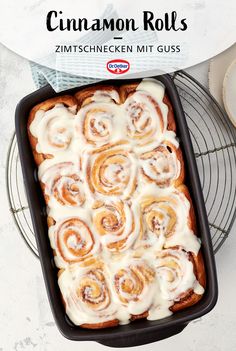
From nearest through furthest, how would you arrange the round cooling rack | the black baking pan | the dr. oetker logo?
the black baking pan < the dr. oetker logo < the round cooling rack

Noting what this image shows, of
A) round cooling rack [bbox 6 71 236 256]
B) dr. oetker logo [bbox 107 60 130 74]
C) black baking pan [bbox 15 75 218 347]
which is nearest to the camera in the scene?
black baking pan [bbox 15 75 218 347]

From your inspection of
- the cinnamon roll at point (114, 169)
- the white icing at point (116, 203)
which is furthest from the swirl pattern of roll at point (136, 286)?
the cinnamon roll at point (114, 169)

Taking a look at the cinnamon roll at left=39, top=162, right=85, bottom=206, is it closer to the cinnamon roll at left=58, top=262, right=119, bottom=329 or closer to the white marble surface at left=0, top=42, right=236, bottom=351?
the cinnamon roll at left=58, top=262, right=119, bottom=329

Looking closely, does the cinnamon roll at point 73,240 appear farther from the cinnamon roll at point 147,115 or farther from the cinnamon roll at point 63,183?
the cinnamon roll at point 147,115

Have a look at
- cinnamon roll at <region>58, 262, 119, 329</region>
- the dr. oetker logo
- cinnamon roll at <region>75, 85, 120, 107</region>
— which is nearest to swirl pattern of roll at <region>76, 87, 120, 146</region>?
cinnamon roll at <region>75, 85, 120, 107</region>

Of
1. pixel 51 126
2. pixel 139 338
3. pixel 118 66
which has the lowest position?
pixel 139 338

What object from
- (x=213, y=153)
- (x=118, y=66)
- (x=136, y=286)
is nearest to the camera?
(x=136, y=286)

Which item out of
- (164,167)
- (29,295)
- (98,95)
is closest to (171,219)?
(164,167)

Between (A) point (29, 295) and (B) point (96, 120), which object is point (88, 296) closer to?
(A) point (29, 295)
